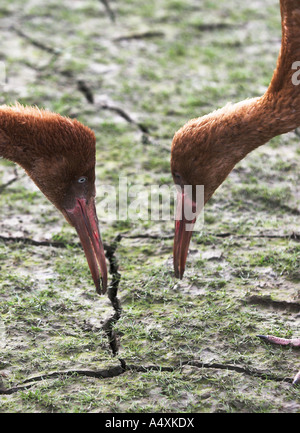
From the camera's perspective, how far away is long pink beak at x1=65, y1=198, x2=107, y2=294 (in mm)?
3902

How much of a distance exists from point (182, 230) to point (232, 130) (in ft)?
2.17

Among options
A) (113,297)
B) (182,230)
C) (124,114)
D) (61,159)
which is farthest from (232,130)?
(124,114)

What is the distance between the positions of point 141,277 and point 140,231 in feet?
1.89

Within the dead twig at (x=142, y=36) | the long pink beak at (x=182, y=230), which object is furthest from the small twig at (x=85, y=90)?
the long pink beak at (x=182, y=230)

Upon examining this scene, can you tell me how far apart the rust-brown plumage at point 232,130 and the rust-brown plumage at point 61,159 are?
49 cm

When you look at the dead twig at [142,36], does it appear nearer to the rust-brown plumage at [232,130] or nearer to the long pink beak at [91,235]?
the rust-brown plumage at [232,130]

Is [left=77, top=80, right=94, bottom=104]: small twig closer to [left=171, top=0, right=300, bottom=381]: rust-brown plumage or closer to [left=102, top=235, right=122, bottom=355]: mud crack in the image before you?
[left=102, top=235, right=122, bottom=355]: mud crack

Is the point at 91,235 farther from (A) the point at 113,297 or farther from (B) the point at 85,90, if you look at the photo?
(B) the point at 85,90

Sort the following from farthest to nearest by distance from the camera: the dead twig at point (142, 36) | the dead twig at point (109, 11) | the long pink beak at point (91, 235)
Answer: the dead twig at point (109, 11) < the dead twig at point (142, 36) < the long pink beak at point (91, 235)

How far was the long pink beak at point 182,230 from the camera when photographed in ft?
12.9

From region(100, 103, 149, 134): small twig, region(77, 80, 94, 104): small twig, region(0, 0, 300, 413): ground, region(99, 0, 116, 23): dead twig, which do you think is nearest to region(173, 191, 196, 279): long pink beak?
region(0, 0, 300, 413): ground

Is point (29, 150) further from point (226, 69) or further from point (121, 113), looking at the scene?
point (226, 69)

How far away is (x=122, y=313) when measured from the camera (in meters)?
3.83

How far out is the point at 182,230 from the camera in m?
3.96
